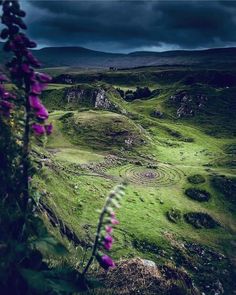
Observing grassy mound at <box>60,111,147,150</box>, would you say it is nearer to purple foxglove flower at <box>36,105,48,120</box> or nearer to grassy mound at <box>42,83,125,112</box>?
grassy mound at <box>42,83,125,112</box>

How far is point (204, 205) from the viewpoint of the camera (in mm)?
53344

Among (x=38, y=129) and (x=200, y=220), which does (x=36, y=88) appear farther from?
(x=200, y=220)

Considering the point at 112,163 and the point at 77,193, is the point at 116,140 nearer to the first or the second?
the point at 112,163

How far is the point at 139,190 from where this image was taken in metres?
52.9

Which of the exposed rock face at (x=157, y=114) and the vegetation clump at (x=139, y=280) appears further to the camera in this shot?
the exposed rock face at (x=157, y=114)

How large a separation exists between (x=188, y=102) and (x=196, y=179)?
72980mm

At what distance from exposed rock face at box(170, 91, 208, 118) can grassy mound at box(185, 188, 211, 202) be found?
232 feet

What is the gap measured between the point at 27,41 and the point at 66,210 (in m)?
27.1

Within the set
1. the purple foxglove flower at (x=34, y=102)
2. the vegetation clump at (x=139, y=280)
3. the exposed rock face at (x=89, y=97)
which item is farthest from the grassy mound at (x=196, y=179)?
the exposed rock face at (x=89, y=97)

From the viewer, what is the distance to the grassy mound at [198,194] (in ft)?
179

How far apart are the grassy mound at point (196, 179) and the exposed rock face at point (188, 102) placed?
6546 cm

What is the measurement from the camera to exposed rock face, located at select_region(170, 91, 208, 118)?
125963 millimetres

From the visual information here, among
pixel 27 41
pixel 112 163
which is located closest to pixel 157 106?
pixel 112 163

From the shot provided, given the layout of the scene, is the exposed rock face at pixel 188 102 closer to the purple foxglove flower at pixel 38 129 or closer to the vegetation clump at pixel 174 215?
the vegetation clump at pixel 174 215
